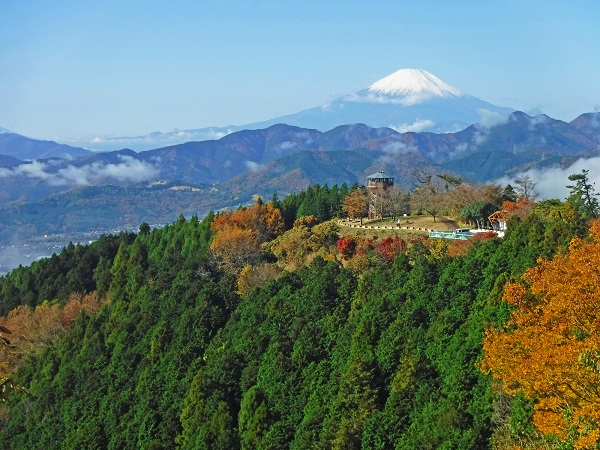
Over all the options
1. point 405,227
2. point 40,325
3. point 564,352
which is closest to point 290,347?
point 405,227

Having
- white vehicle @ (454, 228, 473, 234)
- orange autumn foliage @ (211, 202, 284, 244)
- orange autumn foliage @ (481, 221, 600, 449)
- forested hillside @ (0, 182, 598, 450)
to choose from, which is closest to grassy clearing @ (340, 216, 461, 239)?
white vehicle @ (454, 228, 473, 234)

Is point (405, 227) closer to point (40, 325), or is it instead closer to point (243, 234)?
point (243, 234)

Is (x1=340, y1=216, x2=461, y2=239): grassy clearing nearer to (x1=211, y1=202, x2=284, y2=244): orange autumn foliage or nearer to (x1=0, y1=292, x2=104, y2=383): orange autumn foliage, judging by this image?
(x1=211, y1=202, x2=284, y2=244): orange autumn foliage

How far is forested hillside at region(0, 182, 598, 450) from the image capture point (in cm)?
2477

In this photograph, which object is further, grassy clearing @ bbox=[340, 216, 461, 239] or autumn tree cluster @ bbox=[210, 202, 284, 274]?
autumn tree cluster @ bbox=[210, 202, 284, 274]

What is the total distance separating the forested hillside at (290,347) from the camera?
81.3 ft

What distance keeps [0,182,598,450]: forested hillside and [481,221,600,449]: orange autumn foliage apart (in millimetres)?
601

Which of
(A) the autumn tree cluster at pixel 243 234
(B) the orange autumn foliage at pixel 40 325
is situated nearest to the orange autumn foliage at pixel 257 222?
(A) the autumn tree cluster at pixel 243 234

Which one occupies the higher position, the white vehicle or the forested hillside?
the white vehicle

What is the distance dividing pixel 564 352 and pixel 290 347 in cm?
1929

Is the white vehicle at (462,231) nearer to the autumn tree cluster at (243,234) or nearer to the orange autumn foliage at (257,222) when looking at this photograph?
the autumn tree cluster at (243,234)

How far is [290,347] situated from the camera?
3231 cm

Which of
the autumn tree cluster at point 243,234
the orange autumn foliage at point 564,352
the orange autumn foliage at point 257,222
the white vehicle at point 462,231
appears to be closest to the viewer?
the orange autumn foliage at point 564,352

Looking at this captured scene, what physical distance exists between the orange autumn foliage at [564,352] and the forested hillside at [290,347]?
1.97 feet
